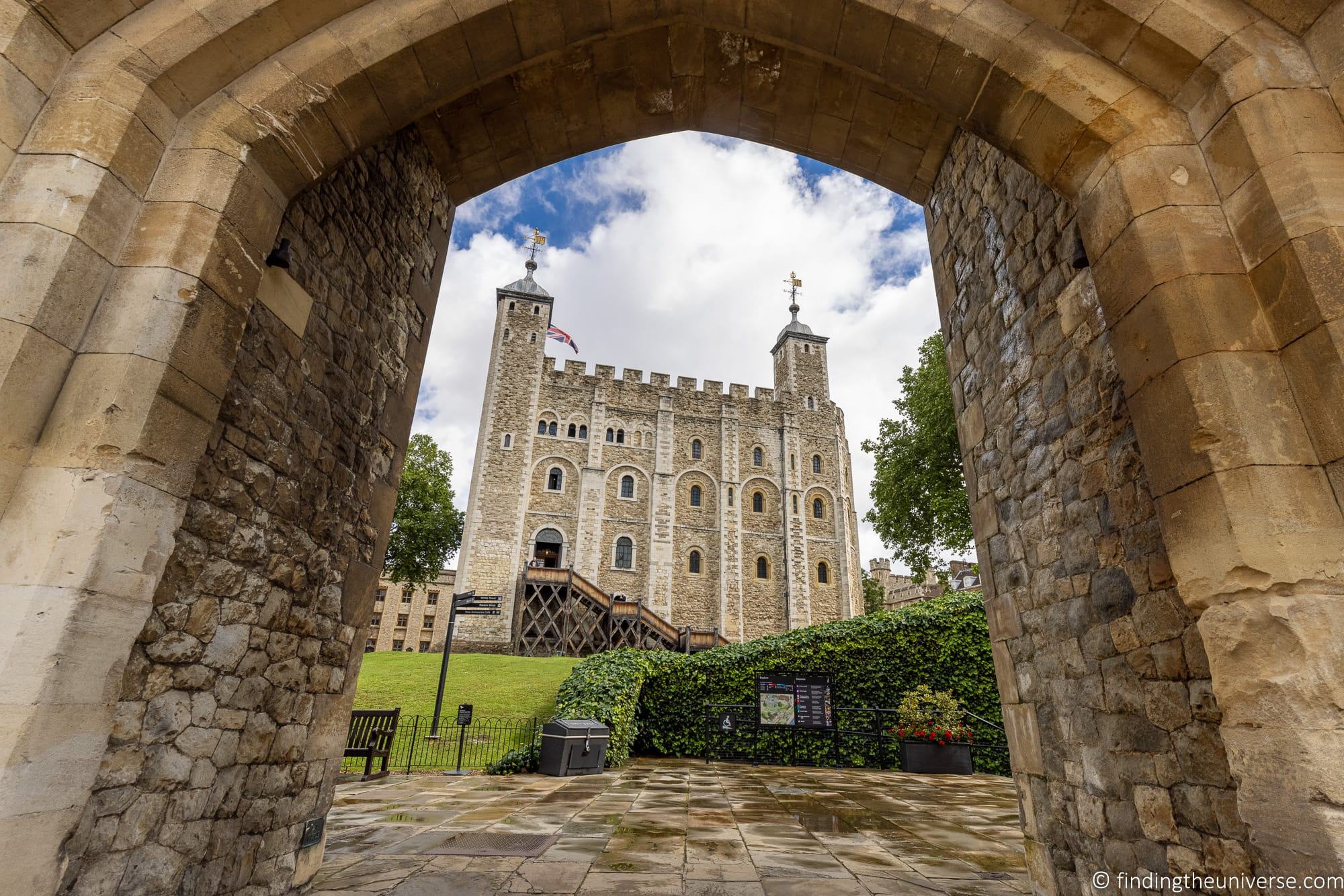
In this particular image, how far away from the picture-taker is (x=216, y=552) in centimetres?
281

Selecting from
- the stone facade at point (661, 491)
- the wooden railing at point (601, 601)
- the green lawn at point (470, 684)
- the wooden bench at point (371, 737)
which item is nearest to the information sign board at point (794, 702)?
the green lawn at point (470, 684)

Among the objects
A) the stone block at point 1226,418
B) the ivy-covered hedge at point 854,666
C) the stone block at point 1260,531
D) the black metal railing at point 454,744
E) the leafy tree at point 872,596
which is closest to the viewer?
the stone block at point 1260,531

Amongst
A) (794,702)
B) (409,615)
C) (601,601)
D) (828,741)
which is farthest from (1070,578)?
(409,615)

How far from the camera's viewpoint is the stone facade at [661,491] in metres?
28.6

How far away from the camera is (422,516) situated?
2138 centimetres

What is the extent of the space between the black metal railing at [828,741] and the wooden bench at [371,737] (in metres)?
4.94

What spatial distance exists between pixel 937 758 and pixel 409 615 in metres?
40.8

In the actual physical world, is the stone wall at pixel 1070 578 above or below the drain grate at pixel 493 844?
above

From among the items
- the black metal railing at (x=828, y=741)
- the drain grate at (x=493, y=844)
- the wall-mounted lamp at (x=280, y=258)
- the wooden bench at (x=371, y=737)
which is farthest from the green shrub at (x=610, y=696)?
the wall-mounted lamp at (x=280, y=258)

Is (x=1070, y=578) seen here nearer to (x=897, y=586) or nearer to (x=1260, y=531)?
(x=1260, y=531)

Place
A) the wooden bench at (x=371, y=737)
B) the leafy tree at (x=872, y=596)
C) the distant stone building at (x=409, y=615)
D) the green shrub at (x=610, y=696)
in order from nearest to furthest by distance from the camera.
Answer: the wooden bench at (x=371, y=737) → the green shrub at (x=610, y=696) → the leafy tree at (x=872, y=596) → the distant stone building at (x=409, y=615)

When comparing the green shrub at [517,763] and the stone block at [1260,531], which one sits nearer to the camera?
the stone block at [1260,531]

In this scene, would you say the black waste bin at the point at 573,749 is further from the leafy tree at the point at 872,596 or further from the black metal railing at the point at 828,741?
the leafy tree at the point at 872,596

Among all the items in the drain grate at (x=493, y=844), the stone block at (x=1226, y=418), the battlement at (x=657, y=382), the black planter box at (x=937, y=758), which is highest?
the battlement at (x=657, y=382)
